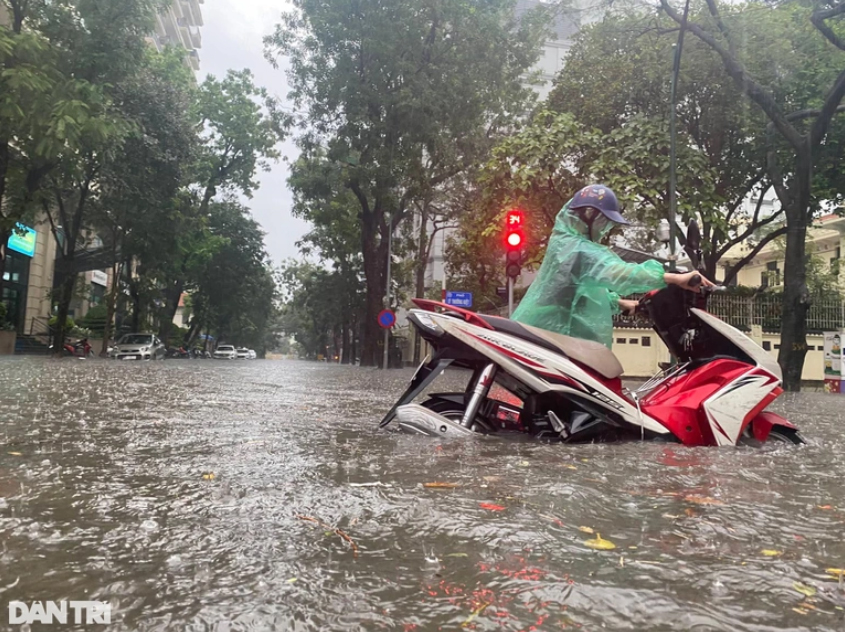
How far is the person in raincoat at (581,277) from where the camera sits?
4098 mm

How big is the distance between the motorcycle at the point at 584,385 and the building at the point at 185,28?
57.3 m

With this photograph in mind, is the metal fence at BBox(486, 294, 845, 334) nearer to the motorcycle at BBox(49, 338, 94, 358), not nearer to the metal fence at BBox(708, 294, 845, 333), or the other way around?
the metal fence at BBox(708, 294, 845, 333)

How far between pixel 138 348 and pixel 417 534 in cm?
2824

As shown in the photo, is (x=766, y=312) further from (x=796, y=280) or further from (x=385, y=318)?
(x=385, y=318)

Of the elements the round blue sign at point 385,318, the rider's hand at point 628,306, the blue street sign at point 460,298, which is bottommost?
the rider's hand at point 628,306

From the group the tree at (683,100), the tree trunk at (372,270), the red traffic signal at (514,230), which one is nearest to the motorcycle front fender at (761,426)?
the red traffic signal at (514,230)

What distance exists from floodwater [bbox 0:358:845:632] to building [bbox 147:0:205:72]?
57874mm

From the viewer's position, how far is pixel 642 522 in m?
2.37

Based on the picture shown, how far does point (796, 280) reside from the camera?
1398 cm

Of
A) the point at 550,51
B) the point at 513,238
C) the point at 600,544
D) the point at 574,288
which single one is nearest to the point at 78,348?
the point at 513,238

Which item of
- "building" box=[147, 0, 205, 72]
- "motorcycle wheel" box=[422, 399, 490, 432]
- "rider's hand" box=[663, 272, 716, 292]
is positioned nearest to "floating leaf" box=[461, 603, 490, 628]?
"rider's hand" box=[663, 272, 716, 292]

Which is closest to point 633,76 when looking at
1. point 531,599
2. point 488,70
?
point 488,70

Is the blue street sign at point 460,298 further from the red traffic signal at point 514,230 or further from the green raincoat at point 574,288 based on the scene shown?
the green raincoat at point 574,288

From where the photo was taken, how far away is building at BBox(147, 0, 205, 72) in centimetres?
5830
